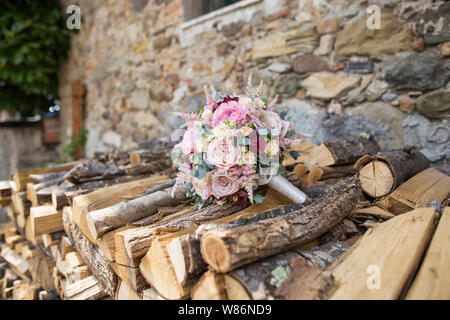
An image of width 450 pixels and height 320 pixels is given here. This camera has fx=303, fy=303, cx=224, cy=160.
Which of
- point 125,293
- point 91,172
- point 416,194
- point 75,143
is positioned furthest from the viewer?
point 75,143

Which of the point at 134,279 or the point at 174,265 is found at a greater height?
the point at 174,265

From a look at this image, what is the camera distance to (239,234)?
0.92 m

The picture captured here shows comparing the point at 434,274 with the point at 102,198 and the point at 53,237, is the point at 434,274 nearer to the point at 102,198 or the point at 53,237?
the point at 102,198

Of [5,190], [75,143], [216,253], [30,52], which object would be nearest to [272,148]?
[216,253]

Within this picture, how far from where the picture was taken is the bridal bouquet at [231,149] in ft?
4.15

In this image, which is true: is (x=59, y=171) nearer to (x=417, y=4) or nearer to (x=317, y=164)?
(x=317, y=164)

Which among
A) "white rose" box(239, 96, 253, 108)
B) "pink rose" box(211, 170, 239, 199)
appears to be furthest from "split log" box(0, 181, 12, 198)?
"white rose" box(239, 96, 253, 108)

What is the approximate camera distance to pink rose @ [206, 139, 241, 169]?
125 cm

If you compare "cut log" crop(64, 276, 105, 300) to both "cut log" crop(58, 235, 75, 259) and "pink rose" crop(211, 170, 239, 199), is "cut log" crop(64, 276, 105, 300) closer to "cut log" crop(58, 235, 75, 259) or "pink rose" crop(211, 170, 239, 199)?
"cut log" crop(58, 235, 75, 259)

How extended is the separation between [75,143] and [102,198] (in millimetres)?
4112

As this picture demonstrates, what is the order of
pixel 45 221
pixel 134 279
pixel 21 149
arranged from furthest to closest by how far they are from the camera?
pixel 21 149 → pixel 45 221 → pixel 134 279

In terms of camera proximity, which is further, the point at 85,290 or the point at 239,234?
the point at 85,290

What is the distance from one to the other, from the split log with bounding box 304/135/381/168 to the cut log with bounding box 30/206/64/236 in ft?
5.41
